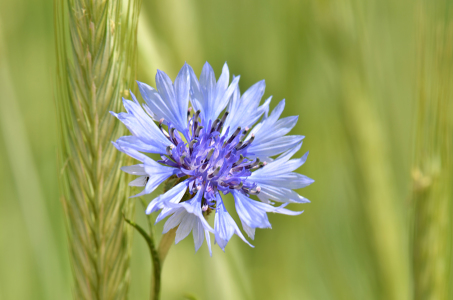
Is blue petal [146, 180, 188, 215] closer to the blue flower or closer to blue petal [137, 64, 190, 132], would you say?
the blue flower

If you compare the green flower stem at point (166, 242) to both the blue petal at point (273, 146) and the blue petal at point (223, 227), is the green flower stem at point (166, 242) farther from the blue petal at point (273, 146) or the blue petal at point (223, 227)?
the blue petal at point (273, 146)

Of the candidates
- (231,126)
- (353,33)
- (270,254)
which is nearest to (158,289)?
(231,126)

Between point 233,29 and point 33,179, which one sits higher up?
point 233,29

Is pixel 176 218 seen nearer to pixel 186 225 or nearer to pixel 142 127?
pixel 186 225

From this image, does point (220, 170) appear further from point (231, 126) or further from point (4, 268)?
point (4, 268)

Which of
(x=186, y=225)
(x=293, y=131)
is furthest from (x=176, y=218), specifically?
(x=293, y=131)

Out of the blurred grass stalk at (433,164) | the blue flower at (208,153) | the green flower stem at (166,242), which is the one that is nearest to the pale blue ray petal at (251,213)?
the blue flower at (208,153)

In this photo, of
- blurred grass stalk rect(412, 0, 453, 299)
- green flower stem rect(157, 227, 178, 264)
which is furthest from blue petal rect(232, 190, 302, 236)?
blurred grass stalk rect(412, 0, 453, 299)
